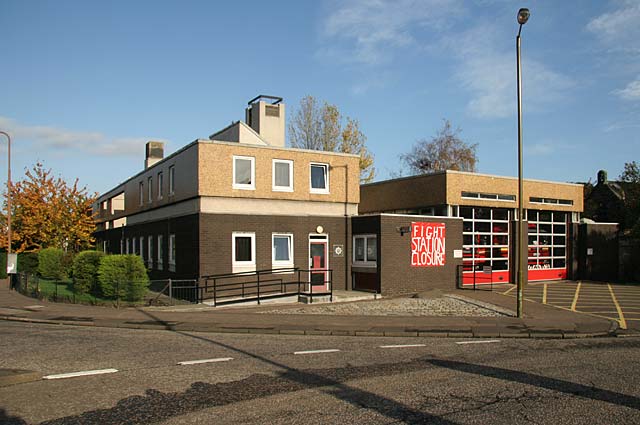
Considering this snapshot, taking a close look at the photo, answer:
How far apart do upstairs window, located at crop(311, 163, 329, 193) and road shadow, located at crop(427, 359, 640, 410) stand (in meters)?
14.7

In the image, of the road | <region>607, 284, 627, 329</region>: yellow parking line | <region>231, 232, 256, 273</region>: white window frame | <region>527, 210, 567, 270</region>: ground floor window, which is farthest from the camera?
<region>527, 210, 567, 270</region>: ground floor window

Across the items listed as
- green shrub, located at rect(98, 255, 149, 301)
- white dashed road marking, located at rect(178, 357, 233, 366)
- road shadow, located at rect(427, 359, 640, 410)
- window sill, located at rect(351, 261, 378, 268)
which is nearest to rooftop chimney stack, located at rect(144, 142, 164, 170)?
green shrub, located at rect(98, 255, 149, 301)

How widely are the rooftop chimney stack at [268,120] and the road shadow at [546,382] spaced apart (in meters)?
20.9

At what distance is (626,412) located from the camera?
7449 millimetres

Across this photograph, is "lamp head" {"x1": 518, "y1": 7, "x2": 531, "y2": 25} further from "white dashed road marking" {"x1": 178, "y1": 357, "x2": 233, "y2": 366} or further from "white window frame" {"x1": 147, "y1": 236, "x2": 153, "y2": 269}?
"white window frame" {"x1": 147, "y1": 236, "x2": 153, "y2": 269}

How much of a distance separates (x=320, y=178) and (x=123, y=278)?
Result: 9.34 metres

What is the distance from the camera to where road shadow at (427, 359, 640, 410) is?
26.6 ft

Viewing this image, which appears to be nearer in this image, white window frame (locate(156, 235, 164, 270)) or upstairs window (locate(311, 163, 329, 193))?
upstairs window (locate(311, 163, 329, 193))

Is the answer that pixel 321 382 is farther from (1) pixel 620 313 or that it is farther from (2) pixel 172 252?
(2) pixel 172 252

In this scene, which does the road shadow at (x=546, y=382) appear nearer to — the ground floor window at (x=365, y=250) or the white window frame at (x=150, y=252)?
the ground floor window at (x=365, y=250)

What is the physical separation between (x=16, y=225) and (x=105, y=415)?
42.7m

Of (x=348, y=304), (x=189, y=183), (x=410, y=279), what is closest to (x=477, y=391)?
(x=348, y=304)

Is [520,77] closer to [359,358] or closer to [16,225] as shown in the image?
[359,358]

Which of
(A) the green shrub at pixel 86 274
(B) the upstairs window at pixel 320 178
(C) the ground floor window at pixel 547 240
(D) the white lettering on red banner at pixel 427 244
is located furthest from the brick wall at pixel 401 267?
(A) the green shrub at pixel 86 274
